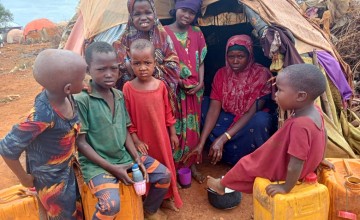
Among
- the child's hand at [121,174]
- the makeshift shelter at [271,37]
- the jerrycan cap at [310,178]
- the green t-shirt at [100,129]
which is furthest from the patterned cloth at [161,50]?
the jerrycan cap at [310,178]

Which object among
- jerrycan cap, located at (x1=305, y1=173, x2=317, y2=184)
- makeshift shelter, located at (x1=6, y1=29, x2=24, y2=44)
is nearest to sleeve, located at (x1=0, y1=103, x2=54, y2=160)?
jerrycan cap, located at (x1=305, y1=173, x2=317, y2=184)

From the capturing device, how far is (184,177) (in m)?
3.44

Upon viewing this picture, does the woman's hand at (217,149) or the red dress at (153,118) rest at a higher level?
the red dress at (153,118)

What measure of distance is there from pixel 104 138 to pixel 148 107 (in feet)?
1.52

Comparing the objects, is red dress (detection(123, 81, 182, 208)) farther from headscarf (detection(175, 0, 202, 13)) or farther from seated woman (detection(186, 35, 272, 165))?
headscarf (detection(175, 0, 202, 13))

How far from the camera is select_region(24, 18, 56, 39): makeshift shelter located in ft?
66.9

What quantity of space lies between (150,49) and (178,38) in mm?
714

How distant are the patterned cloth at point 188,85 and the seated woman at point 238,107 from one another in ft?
0.46

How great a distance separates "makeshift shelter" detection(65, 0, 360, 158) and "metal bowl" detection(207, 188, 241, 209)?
84cm

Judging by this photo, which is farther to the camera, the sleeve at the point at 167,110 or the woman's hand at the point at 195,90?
the woman's hand at the point at 195,90

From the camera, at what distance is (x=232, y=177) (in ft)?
8.49

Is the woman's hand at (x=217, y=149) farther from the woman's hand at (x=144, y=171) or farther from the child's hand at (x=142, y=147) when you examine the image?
the woman's hand at (x=144, y=171)

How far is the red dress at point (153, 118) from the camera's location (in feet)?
9.10

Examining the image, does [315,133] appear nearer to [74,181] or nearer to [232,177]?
[232,177]
